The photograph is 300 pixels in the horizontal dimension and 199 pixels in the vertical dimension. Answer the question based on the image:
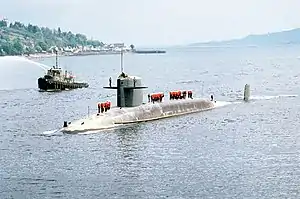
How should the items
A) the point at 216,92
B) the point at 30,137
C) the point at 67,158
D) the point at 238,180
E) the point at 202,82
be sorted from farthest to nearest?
the point at 202,82, the point at 216,92, the point at 30,137, the point at 67,158, the point at 238,180

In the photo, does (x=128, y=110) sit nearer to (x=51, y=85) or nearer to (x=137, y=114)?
(x=137, y=114)

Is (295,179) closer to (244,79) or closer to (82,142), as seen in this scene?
(82,142)

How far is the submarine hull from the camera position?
159ft

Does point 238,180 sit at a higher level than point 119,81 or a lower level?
lower

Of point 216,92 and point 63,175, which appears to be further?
point 216,92

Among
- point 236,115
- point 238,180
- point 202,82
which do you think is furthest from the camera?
point 202,82

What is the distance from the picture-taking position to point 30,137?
4744 cm

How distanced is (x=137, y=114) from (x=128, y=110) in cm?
86

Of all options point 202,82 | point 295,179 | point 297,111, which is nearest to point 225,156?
point 295,179

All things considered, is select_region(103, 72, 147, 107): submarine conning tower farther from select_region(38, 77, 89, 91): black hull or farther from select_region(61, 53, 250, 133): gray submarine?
select_region(38, 77, 89, 91): black hull

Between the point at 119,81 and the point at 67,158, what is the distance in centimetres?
Answer: 1529

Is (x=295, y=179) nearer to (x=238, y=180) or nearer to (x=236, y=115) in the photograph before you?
(x=238, y=180)

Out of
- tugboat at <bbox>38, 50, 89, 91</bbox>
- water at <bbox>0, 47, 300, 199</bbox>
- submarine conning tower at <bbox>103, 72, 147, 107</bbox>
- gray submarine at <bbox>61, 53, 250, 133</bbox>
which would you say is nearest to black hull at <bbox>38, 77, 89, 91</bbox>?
tugboat at <bbox>38, 50, 89, 91</bbox>

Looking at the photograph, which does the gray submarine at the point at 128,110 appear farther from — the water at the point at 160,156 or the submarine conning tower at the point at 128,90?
the water at the point at 160,156
